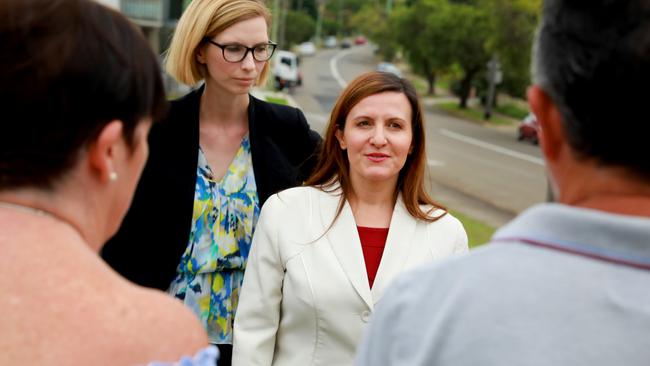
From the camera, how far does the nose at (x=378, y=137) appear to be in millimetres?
3256

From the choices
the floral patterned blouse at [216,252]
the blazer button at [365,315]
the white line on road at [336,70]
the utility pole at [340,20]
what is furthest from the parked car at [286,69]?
the utility pole at [340,20]

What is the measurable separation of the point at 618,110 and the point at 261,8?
2578 millimetres

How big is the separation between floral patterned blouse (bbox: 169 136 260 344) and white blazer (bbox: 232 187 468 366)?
27cm

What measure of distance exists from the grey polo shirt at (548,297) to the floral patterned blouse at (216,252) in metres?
2.20

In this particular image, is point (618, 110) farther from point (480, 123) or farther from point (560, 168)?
point (480, 123)

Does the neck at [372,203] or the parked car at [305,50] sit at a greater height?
the neck at [372,203]

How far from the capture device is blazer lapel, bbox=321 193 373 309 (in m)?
3.05

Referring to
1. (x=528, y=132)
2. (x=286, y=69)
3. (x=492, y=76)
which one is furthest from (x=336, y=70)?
(x=528, y=132)

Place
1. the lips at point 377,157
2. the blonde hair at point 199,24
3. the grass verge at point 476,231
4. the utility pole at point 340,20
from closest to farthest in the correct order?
the lips at point 377,157
the blonde hair at point 199,24
the grass verge at point 476,231
the utility pole at point 340,20

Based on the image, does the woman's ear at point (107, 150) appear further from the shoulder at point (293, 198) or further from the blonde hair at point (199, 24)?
the blonde hair at point (199, 24)

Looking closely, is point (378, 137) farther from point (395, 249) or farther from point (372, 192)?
point (395, 249)

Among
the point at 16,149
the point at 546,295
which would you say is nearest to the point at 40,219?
the point at 16,149

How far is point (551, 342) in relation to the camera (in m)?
1.25

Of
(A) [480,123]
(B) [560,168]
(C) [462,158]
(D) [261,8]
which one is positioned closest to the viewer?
(B) [560,168]
